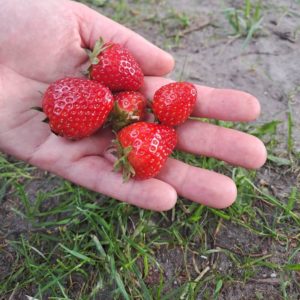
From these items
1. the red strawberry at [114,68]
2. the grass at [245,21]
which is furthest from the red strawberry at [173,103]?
the grass at [245,21]

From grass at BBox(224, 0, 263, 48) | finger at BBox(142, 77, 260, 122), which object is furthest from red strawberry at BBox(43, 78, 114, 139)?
grass at BBox(224, 0, 263, 48)

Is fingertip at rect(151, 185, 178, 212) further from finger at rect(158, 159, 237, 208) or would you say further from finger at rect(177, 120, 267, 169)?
finger at rect(177, 120, 267, 169)

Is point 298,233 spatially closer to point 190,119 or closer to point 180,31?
point 190,119

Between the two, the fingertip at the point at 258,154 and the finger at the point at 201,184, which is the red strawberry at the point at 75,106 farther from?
the fingertip at the point at 258,154

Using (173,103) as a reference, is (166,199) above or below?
below

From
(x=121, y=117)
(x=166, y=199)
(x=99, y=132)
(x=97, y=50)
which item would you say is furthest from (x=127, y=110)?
(x=166, y=199)

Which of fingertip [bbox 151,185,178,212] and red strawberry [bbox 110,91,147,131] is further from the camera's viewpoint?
red strawberry [bbox 110,91,147,131]

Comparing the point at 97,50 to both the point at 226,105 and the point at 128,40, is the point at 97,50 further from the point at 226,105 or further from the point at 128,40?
the point at 226,105

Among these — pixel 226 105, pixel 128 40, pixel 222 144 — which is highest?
pixel 128 40
